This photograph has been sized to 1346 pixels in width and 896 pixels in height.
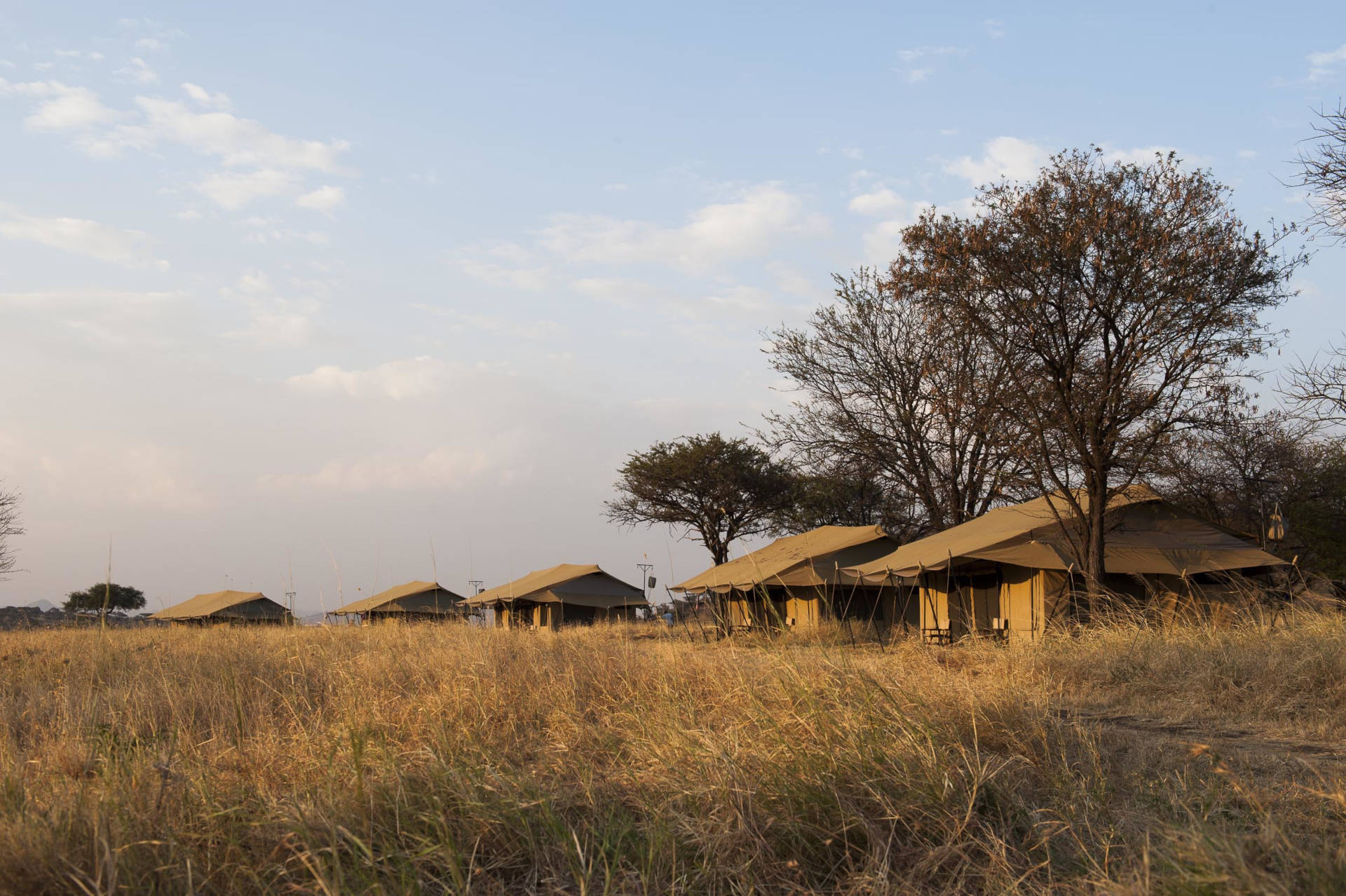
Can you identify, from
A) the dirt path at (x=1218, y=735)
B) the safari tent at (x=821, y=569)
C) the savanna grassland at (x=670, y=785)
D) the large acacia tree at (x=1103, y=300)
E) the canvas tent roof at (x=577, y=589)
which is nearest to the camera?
the savanna grassland at (x=670, y=785)

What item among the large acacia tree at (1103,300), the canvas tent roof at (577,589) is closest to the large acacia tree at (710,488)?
the canvas tent roof at (577,589)

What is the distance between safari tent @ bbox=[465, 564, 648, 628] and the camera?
33.6 m

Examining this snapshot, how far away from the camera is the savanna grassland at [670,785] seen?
3285 mm

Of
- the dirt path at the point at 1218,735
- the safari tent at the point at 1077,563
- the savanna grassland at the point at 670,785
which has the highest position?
the safari tent at the point at 1077,563

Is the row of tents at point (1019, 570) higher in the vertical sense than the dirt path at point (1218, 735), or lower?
higher

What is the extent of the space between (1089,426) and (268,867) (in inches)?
567

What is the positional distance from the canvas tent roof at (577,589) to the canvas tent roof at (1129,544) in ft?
56.3

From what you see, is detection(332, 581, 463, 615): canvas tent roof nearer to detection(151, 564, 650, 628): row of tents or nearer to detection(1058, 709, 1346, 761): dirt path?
detection(151, 564, 650, 628): row of tents

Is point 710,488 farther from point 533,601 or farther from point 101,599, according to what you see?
point 101,599

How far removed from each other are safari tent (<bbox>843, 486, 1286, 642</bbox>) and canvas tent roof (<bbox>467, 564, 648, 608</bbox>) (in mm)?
16602

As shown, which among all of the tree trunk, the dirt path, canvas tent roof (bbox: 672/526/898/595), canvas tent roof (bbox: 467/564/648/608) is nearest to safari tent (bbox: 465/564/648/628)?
canvas tent roof (bbox: 467/564/648/608)

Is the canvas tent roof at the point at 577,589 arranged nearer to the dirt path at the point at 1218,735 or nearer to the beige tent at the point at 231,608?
the beige tent at the point at 231,608

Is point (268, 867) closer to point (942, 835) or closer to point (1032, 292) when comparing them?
point (942, 835)

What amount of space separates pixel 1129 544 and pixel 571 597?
2105 centimetres
